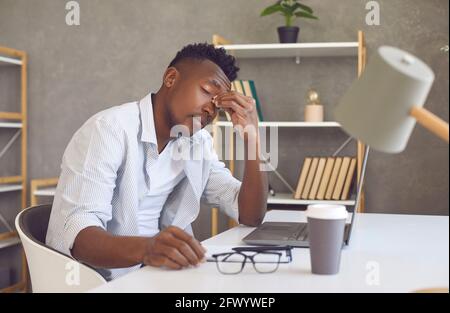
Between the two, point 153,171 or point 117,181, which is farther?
point 153,171

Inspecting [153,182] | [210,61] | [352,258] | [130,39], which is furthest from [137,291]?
[130,39]

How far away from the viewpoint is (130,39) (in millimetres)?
3387

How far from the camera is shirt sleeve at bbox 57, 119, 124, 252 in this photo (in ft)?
4.12

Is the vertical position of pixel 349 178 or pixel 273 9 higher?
pixel 273 9

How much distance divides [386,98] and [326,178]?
227 cm

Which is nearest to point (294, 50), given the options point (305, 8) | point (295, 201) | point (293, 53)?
point (293, 53)

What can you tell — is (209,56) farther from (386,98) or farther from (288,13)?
(288,13)

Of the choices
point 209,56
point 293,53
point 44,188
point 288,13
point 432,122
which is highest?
point 288,13

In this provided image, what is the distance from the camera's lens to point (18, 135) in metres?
3.55

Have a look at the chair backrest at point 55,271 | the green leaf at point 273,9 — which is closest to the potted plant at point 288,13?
the green leaf at point 273,9

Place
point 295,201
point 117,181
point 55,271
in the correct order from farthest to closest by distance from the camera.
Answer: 1. point 295,201
2. point 117,181
3. point 55,271

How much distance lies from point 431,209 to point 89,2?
7.29ft

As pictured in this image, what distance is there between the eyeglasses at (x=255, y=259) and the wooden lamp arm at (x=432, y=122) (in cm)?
45
